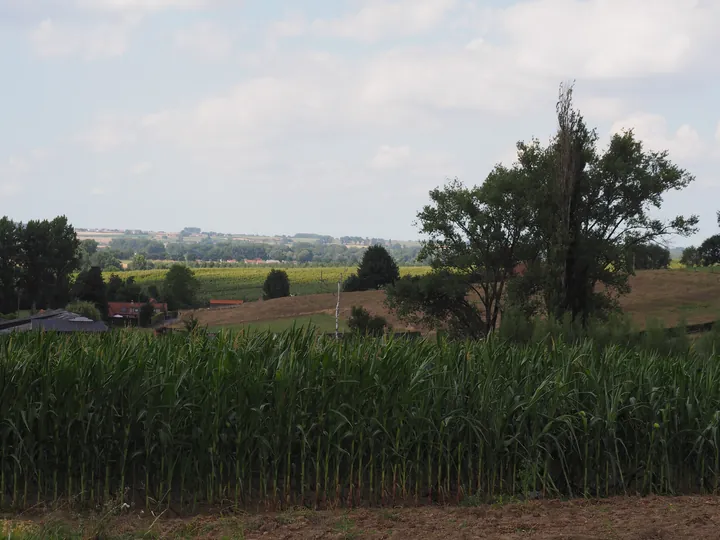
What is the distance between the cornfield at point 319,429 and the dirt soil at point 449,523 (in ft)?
1.76

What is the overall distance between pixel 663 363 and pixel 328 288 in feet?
373

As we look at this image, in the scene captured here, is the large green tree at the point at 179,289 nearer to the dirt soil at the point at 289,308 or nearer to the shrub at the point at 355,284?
the dirt soil at the point at 289,308

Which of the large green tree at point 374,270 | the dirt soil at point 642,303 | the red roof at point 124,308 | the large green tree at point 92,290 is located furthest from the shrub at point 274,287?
the large green tree at point 92,290

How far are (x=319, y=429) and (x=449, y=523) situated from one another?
Answer: 5.59ft

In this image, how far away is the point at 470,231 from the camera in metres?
42.3

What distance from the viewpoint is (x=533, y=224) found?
40.8 meters

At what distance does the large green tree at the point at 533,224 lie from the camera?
3631cm

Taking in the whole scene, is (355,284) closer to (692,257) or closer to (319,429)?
(692,257)

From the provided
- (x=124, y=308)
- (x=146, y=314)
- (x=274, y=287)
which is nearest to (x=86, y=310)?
(x=146, y=314)

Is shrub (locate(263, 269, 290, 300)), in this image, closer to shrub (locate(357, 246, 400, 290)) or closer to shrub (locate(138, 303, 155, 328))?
shrub (locate(357, 246, 400, 290))

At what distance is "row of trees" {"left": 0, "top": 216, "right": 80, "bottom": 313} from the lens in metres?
85.4

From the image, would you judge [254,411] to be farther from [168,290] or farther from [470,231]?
[168,290]

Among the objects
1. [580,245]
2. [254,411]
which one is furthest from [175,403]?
[580,245]

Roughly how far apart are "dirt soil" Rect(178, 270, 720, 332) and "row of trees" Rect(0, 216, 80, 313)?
18165 millimetres
